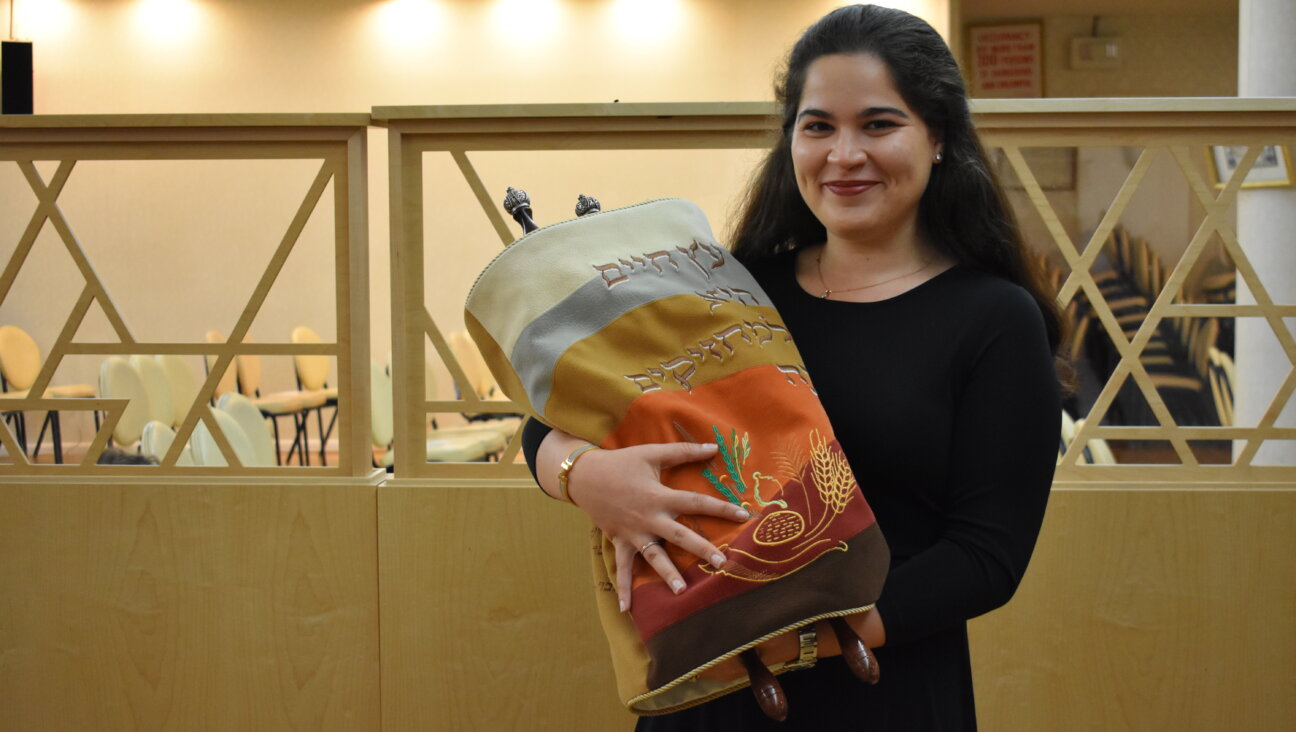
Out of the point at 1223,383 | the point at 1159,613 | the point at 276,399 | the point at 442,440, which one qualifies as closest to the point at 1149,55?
the point at 1223,383

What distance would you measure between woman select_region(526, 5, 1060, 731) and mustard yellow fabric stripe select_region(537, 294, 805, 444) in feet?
0.15

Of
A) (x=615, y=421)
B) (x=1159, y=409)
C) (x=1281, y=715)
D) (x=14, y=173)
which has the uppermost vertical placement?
(x=14, y=173)

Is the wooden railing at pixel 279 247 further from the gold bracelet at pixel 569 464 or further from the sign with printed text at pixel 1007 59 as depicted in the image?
the sign with printed text at pixel 1007 59

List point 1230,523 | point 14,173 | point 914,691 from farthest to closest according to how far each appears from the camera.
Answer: point 14,173, point 1230,523, point 914,691

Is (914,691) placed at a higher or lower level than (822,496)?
lower

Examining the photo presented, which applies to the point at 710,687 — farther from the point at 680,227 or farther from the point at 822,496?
the point at 680,227

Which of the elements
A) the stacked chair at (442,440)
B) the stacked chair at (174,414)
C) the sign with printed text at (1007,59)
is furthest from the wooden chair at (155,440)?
the sign with printed text at (1007,59)

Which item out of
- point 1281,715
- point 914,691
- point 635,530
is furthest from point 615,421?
point 1281,715

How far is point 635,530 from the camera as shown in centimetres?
90

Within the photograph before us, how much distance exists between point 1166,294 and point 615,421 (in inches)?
50.3

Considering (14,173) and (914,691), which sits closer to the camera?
(914,691)

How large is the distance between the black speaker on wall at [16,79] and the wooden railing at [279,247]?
4189 millimetres

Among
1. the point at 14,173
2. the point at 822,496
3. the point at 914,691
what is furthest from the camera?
the point at 14,173

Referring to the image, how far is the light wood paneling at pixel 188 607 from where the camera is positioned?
1.85 metres
